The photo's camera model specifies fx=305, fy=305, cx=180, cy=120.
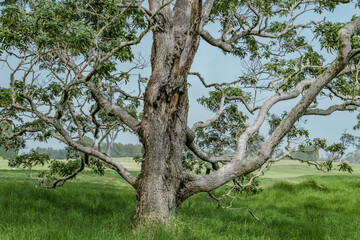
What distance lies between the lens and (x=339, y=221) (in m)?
9.35

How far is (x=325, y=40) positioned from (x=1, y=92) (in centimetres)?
990

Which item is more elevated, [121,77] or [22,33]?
[22,33]

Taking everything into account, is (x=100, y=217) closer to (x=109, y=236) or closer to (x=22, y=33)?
(x=109, y=236)

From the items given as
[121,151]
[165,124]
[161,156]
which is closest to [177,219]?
[161,156]

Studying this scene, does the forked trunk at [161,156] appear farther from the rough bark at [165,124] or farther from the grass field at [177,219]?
the grass field at [177,219]

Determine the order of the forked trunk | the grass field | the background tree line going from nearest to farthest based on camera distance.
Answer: the grass field < the forked trunk < the background tree line

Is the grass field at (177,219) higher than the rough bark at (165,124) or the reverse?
the reverse

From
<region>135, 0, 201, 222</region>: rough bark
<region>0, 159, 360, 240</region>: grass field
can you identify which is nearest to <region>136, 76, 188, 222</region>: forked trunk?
<region>135, 0, 201, 222</region>: rough bark

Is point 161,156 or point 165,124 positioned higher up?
point 165,124

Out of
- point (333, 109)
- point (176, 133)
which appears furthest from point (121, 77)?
point (333, 109)

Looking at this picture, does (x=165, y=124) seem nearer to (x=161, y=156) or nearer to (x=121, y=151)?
(x=161, y=156)

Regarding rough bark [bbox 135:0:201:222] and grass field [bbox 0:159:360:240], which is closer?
grass field [bbox 0:159:360:240]

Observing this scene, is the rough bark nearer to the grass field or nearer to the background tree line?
the grass field

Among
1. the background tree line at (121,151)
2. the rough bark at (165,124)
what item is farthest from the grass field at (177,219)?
the background tree line at (121,151)
